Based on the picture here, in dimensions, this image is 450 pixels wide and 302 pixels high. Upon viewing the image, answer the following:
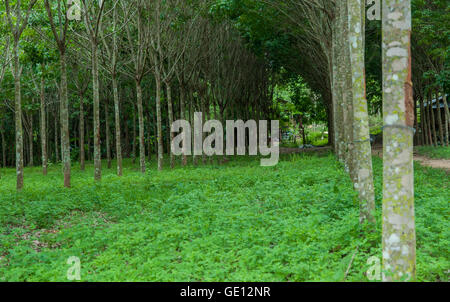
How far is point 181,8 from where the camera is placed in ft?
68.3

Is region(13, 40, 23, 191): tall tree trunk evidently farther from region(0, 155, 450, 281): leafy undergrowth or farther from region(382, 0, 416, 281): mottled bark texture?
region(382, 0, 416, 281): mottled bark texture

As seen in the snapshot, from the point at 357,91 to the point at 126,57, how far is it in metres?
20.0

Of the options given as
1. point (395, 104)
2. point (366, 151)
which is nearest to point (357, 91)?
point (366, 151)

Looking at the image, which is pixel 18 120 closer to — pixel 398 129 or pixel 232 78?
pixel 398 129

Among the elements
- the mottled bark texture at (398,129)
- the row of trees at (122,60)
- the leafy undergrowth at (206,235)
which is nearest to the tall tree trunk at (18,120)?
the row of trees at (122,60)

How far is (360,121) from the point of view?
7.25 metres

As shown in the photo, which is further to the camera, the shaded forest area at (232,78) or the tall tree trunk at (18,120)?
the tall tree trunk at (18,120)

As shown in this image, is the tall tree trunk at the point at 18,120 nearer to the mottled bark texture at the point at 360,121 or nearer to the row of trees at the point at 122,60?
the row of trees at the point at 122,60

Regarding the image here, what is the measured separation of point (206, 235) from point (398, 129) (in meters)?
4.34

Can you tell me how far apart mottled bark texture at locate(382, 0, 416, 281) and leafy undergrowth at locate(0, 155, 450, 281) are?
95 cm

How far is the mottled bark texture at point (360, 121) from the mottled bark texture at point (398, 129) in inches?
102

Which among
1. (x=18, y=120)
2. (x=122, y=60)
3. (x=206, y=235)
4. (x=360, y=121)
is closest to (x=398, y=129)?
(x=360, y=121)

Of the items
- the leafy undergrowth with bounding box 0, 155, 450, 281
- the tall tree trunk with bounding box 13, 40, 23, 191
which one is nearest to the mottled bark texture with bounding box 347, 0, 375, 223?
the leafy undergrowth with bounding box 0, 155, 450, 281

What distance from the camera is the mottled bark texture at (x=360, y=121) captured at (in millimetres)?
7191
